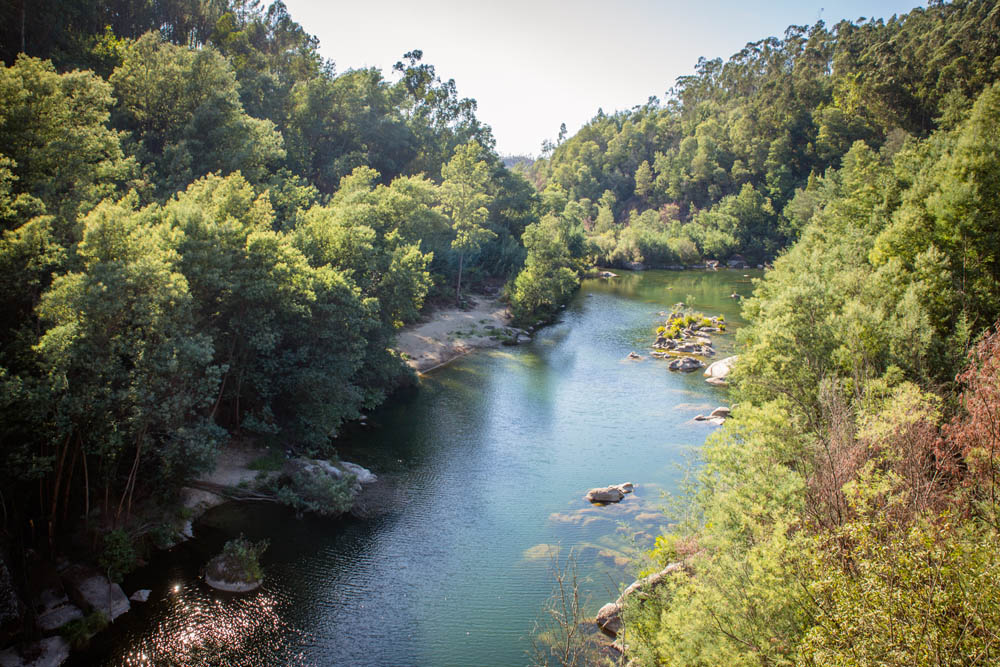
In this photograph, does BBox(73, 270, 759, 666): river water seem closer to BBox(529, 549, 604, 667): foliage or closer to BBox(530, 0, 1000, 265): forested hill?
BBox(529, 549, 604, 667): foliage

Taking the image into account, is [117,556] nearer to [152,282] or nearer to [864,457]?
[152,282]

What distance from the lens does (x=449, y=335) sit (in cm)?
5447

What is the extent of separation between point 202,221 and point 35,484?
38.1 ft

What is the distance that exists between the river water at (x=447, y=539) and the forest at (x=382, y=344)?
288cm

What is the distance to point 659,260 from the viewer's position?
355 ft

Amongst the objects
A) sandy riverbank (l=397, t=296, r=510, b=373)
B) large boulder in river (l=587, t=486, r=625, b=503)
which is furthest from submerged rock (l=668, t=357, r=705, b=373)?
large boulder in river (l=587, t=486, r=625, b=503)

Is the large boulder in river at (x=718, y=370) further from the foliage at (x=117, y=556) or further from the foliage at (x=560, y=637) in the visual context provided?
the foliage at (x=117, y=556)

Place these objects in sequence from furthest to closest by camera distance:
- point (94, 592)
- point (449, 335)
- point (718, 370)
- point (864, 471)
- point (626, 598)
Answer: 1. point (449, 335)
2. point (718, 370)
3. point (94, 592)
4. point (626, 598)
5. point (864, 471)

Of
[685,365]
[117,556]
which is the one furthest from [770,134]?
[117,556]

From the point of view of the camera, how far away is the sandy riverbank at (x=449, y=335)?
48.6 m

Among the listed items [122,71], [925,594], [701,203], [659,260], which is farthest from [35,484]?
[701,203]

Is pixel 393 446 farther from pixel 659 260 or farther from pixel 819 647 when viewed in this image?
pixel 659 260

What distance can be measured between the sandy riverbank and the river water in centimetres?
450

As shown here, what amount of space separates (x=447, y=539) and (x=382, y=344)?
1558 centimetres
